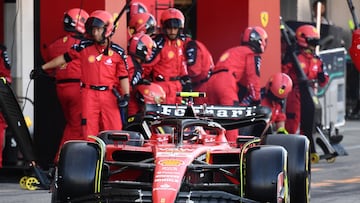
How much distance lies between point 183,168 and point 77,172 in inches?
32.6

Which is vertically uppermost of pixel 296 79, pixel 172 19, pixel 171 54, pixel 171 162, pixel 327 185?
pixel 172 19

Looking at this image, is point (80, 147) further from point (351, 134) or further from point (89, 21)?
point (351, 134)

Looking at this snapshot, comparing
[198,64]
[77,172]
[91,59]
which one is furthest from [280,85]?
[77,172]

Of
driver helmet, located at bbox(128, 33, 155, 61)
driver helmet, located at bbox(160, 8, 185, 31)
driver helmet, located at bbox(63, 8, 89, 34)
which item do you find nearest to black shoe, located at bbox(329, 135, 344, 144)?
driver helmet, located at bbox(160, 8, 185, 31)

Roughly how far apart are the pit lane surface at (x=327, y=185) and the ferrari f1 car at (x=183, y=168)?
2.33m

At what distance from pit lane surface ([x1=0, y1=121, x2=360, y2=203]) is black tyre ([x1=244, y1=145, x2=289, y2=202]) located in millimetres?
3378

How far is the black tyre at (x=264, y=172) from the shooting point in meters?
7.98

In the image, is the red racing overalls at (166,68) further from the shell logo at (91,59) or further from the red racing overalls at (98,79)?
the shell logo at (91,59)

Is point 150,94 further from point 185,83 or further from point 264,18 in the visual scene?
point 264,18

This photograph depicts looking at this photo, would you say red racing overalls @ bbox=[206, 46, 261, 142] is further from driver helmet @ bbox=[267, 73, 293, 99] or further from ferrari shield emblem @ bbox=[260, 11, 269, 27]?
ferrari shield emblem @ bbox=[260, 11, 269, 27]

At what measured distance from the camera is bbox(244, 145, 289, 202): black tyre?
26.2 ft

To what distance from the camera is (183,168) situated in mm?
8078

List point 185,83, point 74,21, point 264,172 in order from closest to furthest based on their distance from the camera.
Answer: point 264,172 < point 74,21 < point 185,83

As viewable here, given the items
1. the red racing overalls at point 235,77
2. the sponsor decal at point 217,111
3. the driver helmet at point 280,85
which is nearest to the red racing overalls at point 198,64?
the red racing overalls at point 235,77
